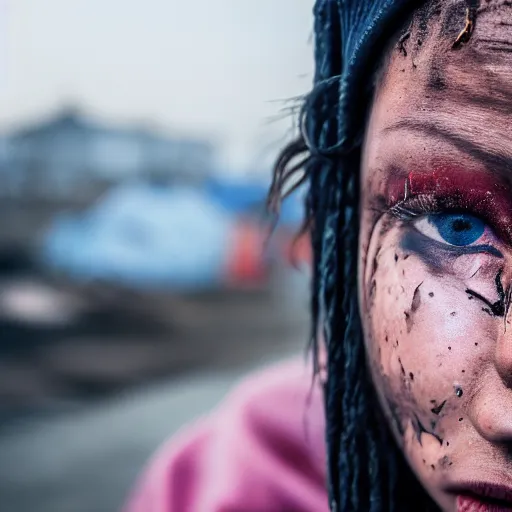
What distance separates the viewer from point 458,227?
2.52 feet

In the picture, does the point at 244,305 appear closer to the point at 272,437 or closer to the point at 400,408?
the point at 272,437

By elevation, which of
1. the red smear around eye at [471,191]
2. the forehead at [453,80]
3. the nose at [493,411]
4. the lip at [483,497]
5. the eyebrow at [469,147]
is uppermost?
the forehead at [453,80]

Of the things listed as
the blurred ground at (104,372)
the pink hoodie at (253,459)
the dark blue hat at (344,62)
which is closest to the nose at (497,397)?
the dark blue hat at (344,62)

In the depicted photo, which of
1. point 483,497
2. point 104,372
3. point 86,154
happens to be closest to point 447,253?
point 483,497

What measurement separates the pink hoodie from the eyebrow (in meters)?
0.63

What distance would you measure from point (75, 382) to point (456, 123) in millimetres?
4480

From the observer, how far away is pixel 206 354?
5.98 m

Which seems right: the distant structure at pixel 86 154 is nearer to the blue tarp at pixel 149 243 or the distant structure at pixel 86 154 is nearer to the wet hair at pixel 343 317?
the blue tarp at pixel 149 243

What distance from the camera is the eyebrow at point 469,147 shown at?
696 mm

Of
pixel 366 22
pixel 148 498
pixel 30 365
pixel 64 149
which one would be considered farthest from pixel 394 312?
pixel 64 149

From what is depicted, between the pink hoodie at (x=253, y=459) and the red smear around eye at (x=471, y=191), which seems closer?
the red smear around eye at (x=471, y=191)

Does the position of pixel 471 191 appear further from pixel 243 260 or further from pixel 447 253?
pixel 243 260

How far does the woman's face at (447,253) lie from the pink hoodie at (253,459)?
492 mm

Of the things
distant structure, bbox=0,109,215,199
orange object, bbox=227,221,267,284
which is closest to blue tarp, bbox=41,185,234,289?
orange object, bbox=227,221,267,284
